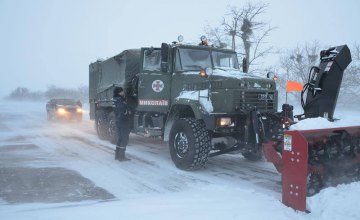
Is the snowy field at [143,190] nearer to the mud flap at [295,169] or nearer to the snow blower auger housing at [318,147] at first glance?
the mud flap at [295,169]

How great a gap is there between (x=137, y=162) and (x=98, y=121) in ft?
15.6

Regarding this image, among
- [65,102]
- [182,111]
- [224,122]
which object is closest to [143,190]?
[224,122]

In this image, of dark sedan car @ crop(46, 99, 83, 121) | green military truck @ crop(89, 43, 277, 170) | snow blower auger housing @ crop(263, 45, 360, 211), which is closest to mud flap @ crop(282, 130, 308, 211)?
snow blower auger housing @ crop(263, 45, 360, 211)

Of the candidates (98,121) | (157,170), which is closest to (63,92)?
(98,121)

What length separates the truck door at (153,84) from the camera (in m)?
8.77

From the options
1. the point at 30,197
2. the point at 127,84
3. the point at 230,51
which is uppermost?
the point at 230,51

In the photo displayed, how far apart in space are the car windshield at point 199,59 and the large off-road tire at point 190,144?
1.42 meters

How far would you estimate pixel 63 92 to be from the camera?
9338cm

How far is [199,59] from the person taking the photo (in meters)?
8.54

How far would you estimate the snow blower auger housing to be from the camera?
4.82 metres

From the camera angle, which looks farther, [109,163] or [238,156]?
[238,156]

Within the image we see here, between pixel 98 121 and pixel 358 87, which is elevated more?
pixel 358 87

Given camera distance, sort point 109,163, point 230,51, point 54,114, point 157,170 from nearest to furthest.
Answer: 1. point 157,170
2. point 109,163
3. point 230,51
4. point 54,114

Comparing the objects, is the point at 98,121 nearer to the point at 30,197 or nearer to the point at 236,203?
the point at 30,197
